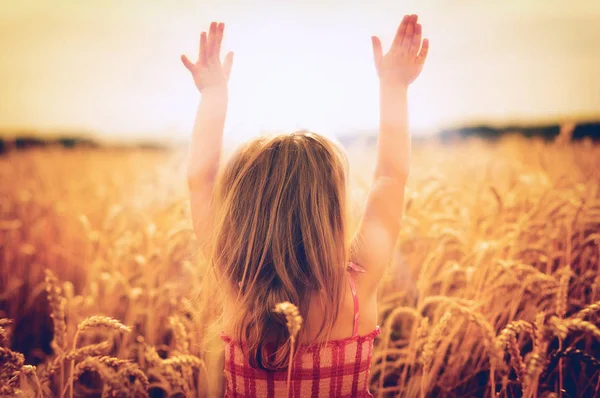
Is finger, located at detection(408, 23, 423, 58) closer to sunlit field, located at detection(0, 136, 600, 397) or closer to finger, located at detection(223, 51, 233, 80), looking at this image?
sunlit field, located at detection(0, 136, 600, 397)

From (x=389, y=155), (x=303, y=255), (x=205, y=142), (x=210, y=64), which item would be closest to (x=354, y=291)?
(x=303, y=255)

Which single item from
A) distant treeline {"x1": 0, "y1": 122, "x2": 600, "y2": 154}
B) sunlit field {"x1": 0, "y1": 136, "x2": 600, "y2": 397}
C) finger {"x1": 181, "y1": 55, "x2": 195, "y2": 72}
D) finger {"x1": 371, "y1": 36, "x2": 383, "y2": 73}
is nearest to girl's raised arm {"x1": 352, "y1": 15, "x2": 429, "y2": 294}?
finger {"x1": 371, "y1": 36, "x2": 383, "y2": 73}

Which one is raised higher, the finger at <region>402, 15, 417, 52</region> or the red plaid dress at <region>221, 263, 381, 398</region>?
the finger at <region>402, 15, 417, 52</region>

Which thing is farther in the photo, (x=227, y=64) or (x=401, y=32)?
(x=227, y=64)

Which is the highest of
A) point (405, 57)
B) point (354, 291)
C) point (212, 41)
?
point (212, 41)

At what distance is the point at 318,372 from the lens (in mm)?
1267

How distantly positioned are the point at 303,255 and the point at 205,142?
498 millimetres

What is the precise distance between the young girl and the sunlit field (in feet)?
0.54

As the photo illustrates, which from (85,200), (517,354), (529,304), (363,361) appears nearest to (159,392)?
(363,361)

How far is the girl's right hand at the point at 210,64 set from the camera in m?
1.57

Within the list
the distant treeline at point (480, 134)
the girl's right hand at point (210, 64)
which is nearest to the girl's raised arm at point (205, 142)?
the girl's right hand at point (210, 64)

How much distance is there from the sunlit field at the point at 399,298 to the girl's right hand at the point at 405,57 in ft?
1.24

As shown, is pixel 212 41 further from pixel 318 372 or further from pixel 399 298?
pixel 399 298

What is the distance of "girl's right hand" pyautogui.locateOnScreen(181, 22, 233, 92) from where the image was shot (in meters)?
1.57
